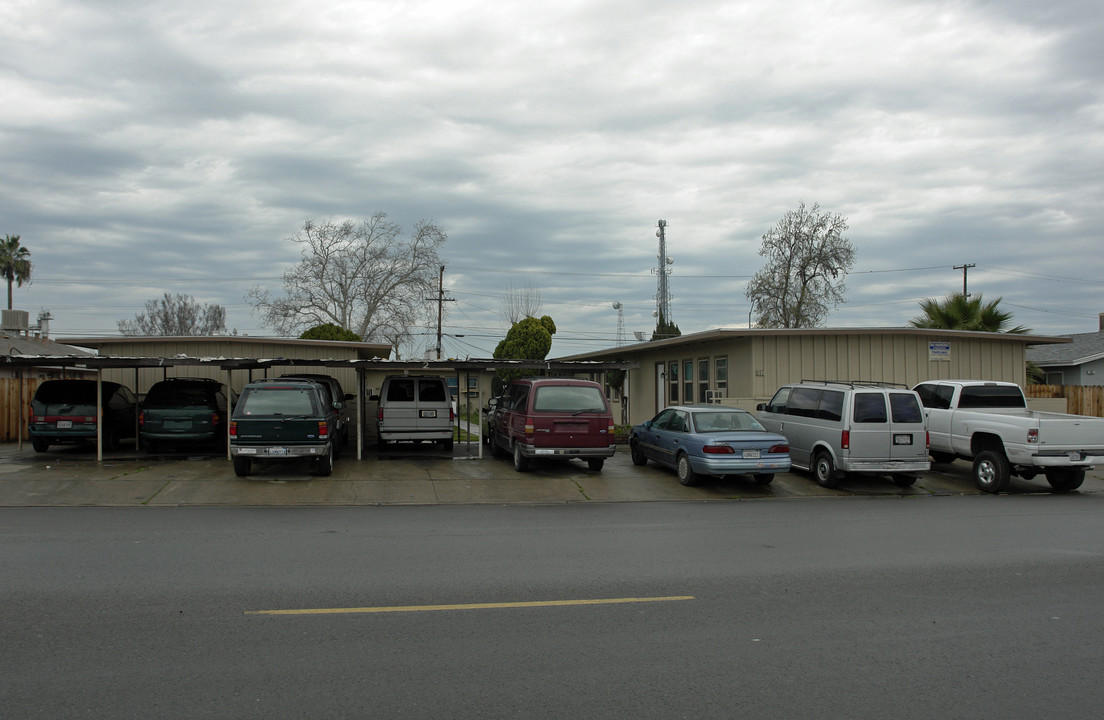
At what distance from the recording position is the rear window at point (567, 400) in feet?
53.0

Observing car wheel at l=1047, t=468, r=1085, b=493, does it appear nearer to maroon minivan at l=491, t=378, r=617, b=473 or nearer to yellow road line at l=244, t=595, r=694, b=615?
maroon minivan at l=491, t=378, r=617, b=473

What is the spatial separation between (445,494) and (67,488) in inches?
251

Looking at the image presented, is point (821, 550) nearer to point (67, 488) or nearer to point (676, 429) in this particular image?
point (676, 429)

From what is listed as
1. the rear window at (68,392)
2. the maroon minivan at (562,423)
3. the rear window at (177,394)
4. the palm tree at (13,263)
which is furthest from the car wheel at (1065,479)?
the palm tree at (13,263)

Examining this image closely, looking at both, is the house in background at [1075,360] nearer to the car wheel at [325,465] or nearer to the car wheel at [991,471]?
the car wheel at [991,471]

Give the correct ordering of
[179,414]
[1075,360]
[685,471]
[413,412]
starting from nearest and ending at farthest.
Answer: [685,471]
[179,414]
[413,412]
[1075,360]

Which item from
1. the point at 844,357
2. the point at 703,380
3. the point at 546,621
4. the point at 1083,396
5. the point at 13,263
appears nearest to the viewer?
the point at 546,621

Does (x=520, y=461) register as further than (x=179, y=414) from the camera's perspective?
No

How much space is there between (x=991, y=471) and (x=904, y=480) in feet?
4.98

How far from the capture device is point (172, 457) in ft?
59.5

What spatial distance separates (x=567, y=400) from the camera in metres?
16.3

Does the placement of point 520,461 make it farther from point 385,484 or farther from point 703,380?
point 703,380

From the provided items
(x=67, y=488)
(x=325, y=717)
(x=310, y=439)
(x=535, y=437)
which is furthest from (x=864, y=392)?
(x=67, y=488)

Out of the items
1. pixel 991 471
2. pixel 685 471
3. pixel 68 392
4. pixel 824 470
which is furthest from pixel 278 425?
pixel 991 471
